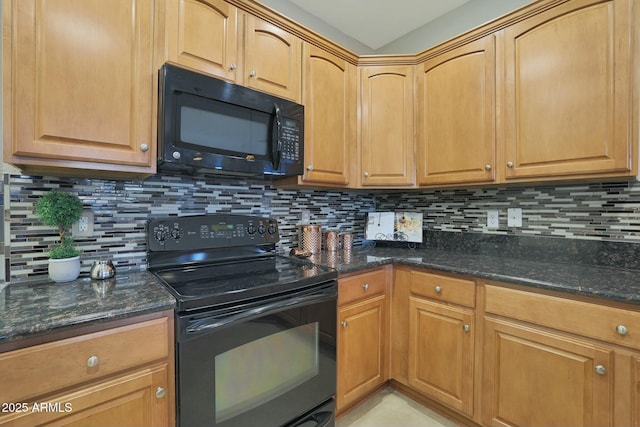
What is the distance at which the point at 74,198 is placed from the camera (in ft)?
4.07

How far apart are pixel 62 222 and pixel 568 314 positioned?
2.16m

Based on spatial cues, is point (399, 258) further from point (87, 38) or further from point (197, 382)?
point (87, 38)

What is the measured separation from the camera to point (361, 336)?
170 centimetres

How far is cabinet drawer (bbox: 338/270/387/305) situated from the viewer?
159cm

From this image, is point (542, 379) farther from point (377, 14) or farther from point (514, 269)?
point (377, 14)

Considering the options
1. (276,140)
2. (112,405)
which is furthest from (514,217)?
(112,405)

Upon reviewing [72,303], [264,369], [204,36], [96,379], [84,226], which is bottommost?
[264,369]

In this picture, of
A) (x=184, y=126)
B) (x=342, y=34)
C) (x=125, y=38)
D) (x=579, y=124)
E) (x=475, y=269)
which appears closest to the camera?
(x=125, y=38)

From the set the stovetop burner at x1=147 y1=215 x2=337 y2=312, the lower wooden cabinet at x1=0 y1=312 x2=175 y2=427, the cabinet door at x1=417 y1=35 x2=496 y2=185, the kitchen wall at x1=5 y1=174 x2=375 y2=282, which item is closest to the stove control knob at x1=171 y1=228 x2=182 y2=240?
the stovetop burner at x1=147 y1=215 x2=337 y2=312

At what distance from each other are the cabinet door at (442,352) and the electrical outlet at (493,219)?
2.39 feet

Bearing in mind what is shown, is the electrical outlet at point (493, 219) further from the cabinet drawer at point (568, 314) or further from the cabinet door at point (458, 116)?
the cabinet drawer at point (568, 314)

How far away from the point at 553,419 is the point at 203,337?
60.2 inches

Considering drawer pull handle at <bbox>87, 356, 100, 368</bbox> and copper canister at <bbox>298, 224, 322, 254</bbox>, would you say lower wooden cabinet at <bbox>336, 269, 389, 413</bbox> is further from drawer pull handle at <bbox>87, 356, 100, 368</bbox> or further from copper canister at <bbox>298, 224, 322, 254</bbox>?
drawer pull handle at <bbox>87, 356, 100, 368</bbox>

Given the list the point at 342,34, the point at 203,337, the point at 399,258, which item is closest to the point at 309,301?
the point at 203,337
